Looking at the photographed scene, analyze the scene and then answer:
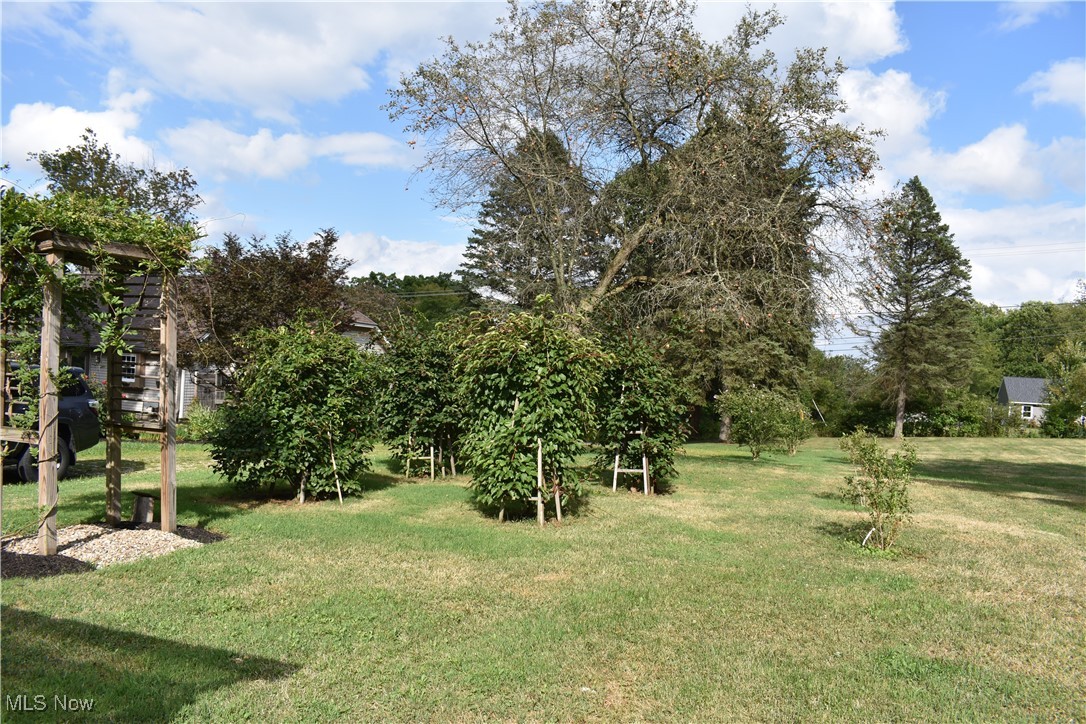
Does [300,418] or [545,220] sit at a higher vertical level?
[545,220]

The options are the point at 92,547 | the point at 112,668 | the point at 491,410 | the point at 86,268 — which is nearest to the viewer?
the point at 112,668

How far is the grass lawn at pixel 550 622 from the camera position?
352cm

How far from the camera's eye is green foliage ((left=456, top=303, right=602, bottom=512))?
7.93 metres

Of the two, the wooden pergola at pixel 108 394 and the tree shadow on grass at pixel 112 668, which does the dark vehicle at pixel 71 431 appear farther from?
the tree shadow on grass at pixel 112 668

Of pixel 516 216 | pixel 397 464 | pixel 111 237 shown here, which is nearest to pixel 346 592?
pixel 111 237

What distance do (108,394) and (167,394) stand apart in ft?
2.25

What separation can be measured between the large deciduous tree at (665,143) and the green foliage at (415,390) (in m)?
4.96

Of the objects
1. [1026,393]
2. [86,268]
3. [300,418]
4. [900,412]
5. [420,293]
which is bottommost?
[900,412]

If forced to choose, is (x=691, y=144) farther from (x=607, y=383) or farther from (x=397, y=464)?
(x=397, y=464)

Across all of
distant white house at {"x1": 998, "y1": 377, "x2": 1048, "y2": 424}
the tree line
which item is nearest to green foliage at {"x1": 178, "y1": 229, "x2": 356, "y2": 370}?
the tree line

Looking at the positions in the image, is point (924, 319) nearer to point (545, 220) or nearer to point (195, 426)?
point (545, 220)

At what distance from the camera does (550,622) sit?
466 centimetres

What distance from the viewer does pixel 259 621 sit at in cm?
445

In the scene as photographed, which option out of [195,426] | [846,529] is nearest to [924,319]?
[846,529]
